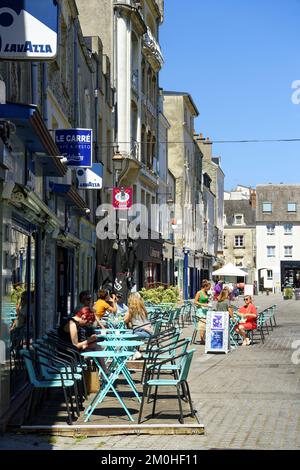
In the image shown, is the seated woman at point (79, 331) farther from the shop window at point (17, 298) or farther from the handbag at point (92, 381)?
the shop window at point (17, 298)

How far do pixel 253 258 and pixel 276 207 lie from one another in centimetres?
695

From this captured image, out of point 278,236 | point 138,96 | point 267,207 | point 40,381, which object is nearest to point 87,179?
point 40,381

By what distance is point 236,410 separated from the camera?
417 inches

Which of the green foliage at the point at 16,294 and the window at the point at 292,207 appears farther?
the window at the point at 292,207

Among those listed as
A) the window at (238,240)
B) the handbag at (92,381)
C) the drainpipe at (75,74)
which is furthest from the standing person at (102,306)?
the window at (238,240)

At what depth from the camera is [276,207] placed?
302ft

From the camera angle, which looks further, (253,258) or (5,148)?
→ (253,258)

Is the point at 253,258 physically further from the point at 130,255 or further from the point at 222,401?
the point at 222,401

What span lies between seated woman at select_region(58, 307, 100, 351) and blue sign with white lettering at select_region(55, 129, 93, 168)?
16.5 ft

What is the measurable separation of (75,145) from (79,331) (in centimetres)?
569

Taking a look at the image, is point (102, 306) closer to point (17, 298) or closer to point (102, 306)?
point (102, 306)

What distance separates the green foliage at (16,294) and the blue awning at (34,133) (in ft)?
6.70

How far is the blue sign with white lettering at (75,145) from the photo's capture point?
1734 cm
